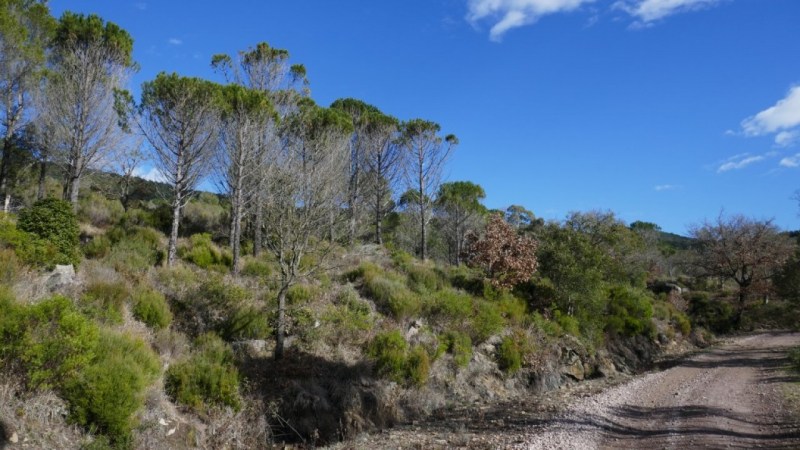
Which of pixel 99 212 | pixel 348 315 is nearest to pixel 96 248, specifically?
pixel 99 212

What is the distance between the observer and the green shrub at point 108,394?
267 inches

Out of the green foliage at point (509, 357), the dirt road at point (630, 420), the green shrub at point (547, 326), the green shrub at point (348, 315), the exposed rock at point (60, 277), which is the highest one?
the exposed rock at point (60, 277)

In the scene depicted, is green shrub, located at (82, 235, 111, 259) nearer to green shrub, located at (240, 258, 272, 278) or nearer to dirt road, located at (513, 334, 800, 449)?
green shrub, located at (240, 258, 272, 278)

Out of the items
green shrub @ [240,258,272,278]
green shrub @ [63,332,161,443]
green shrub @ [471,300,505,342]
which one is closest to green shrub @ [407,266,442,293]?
green shrub @ [471,300,505,342]

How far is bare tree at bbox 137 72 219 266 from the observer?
49.0ft

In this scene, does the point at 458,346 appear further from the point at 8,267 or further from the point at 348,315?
the point at 8,267

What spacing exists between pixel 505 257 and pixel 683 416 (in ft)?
33.1

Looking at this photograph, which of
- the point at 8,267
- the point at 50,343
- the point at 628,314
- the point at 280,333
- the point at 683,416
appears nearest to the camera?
the point at 50,343

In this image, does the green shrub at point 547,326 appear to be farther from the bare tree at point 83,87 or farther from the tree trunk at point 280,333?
the bare tree at point 83,87

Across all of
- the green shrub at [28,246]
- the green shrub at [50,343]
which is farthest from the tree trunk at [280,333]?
the green shrub at [28,246]

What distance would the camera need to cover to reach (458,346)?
1423 cm

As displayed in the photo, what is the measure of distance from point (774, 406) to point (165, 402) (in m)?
14.0

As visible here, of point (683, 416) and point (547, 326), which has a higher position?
point (547, 326)

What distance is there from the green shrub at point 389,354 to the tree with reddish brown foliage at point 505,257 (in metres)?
8.09
